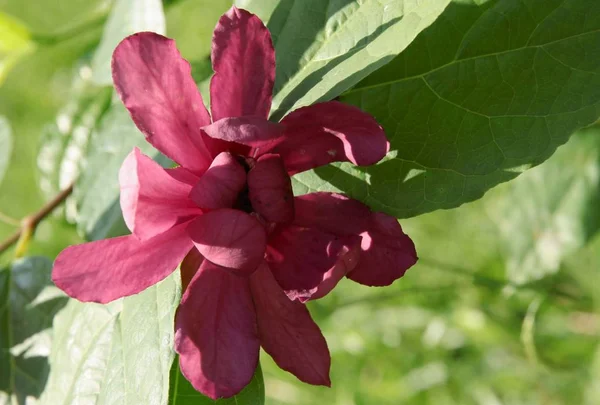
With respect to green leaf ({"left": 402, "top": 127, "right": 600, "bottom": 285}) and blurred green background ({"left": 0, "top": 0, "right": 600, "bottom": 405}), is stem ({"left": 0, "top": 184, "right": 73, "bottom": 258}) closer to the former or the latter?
blurred green background ({"left": 0, "top": 0, "right": 600, "bottom": 405})

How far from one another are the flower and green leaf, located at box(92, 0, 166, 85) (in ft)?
1.54

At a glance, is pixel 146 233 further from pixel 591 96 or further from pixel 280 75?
pixel 591 96

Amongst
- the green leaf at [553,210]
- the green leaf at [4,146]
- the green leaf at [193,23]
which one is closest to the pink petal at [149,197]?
the green leaf at [4,146]

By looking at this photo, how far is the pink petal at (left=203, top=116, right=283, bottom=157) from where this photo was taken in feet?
1.96

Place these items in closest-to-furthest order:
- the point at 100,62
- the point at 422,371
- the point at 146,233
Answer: the point at 146,233, the point at 100,62, the point at 422,371

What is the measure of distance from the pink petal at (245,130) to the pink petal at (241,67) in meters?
0.05

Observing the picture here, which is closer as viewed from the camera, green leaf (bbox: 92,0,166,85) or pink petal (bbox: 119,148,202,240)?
pink petal (bbox: 119,148,202,240)

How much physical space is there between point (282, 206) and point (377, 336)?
1496mm

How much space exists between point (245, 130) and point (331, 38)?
20 cm

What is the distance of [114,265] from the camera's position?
0.63m

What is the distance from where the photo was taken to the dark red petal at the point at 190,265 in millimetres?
688

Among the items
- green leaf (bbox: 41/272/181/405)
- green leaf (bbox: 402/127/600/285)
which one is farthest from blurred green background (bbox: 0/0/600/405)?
green leaf (bbox: 41/272/181/405)

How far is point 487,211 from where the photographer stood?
2.14 m

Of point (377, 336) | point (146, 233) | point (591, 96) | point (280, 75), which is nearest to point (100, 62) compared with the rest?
point (280, 75)
